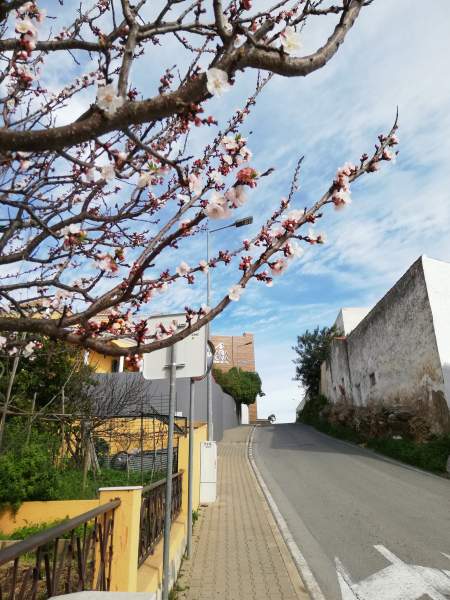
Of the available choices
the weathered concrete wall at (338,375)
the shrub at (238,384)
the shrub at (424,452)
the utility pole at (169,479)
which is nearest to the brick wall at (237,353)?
the shrub at (238,384)

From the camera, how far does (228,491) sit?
1034 centimetres

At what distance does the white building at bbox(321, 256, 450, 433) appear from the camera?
532 inches

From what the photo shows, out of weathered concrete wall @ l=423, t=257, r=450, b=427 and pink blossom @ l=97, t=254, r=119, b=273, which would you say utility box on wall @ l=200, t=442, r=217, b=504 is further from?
weathered concrete wall @ l=423, t=257, r=450, b=427

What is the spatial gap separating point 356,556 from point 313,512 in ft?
8.18

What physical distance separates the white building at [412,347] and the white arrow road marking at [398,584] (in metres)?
8.98

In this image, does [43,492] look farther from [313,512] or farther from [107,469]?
[313,512]

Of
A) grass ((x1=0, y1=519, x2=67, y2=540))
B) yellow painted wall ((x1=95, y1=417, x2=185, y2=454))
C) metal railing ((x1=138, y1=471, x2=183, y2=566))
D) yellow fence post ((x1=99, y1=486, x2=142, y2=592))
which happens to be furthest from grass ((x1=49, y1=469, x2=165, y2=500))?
yellow fence post ((x1=99, y1=486, x2=142, y2=592))

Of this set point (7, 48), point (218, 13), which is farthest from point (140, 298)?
point (218, 13)

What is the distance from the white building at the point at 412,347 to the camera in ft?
44.3

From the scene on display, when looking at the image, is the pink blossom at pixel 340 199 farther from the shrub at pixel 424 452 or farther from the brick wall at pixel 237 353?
the brick wall at pixel 237 353

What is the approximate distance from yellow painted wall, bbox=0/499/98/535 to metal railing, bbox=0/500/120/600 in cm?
285

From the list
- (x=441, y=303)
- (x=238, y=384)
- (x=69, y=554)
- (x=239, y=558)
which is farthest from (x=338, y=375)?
(x=69, y=554)

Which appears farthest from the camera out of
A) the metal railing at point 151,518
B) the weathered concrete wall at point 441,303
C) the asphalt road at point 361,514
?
the weathered concrete wall at point 441,303

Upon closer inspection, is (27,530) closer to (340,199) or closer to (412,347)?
(340,199)
